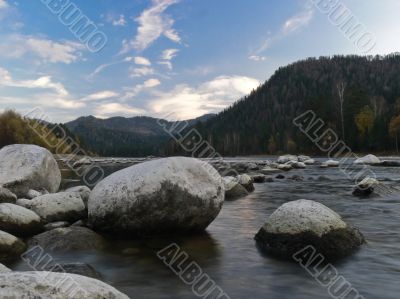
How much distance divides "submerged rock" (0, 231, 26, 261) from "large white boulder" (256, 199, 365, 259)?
5199mm

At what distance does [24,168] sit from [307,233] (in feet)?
35.6

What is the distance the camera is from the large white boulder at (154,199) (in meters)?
9.93

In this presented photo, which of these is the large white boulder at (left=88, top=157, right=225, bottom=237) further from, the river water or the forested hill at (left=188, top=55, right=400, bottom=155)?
the forested hill at (left=188, top=55, right=400, bottom=155)

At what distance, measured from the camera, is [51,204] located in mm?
11781

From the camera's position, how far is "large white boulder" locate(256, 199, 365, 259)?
8.57 meters

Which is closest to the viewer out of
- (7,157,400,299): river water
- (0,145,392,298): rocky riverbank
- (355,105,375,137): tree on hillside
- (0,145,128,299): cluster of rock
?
(0,145,128,299): cluster of rock

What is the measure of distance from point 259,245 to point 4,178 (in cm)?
985

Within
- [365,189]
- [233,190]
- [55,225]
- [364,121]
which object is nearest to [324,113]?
[364,121]

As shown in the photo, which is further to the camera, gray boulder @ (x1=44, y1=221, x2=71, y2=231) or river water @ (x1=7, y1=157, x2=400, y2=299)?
gray boulder @ (x1=44, y1=221, x2=71, y2=231)

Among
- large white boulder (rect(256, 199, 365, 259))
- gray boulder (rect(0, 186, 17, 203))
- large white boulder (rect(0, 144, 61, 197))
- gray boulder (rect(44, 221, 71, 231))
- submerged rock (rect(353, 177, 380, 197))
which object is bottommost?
submerged rock (rect(353, 177, 380, 197))

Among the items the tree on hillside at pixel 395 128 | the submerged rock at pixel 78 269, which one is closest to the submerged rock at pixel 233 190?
the submerged rock at pixel 78 269

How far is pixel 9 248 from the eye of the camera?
859cm

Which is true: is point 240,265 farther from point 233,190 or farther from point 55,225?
point 233,190

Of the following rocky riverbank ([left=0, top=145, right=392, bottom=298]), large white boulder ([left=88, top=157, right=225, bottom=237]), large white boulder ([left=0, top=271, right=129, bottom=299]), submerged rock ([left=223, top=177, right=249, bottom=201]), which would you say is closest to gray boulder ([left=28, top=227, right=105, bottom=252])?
rocky riverbank ([left=0, top=145, right=392, bottom=298])
